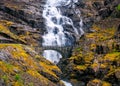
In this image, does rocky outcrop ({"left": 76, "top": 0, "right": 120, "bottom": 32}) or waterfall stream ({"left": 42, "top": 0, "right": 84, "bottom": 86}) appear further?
rocky outcrop ({"left": 76, "top": 0, "right": 120, "bottom": 32})

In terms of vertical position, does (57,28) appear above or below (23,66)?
above

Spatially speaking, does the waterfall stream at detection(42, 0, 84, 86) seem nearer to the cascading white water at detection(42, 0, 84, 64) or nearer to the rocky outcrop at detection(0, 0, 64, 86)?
the cascading white water at detection(42, 0, 84, 64)

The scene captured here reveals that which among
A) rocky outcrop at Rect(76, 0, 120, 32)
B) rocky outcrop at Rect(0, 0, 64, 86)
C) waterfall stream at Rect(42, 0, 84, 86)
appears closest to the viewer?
rocky outcrop at Rect(0, 0, 64, 86)

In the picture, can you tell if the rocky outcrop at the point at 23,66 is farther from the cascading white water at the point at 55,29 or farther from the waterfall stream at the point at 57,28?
the waterfall stream at the point at 57,28

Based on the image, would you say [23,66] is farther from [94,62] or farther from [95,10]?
[95,10]

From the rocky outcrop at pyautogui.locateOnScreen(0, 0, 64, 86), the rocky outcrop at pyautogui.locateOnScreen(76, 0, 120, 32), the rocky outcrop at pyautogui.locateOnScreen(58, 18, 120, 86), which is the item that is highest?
the rocky outcrop at pyautogui.locateOnScreen(76, 0, 120, 32)

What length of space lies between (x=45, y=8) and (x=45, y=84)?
261 ft

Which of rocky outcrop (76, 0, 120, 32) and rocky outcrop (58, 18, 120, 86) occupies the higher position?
rocky outcrop (76, 0, 120, 32)

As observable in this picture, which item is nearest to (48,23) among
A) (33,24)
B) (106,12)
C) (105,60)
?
(33,24)

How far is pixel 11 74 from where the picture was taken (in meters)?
61.1

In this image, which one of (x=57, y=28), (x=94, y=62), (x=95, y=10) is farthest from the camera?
(x=95, y=10)

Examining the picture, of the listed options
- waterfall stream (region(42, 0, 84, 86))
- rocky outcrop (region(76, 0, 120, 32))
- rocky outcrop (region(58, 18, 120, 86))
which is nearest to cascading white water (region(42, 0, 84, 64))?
waterfall stream (region(42, 0, 84, 86))

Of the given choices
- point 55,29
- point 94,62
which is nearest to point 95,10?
point 55,29

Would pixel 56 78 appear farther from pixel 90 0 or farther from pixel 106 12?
pixel 90 0
